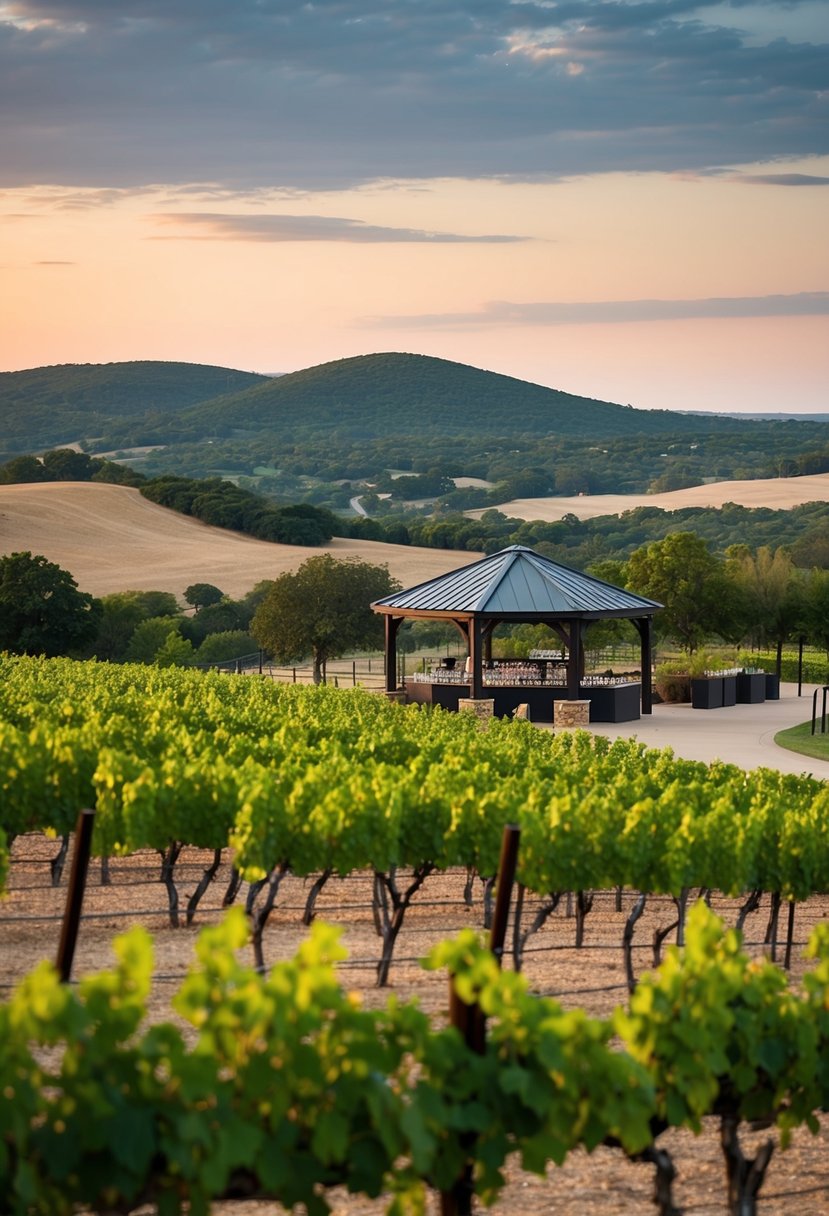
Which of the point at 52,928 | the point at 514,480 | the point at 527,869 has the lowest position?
the point at 52,928

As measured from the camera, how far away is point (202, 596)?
3265 inches

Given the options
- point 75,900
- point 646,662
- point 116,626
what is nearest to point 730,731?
point 646,662

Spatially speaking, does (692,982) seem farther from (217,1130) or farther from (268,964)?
(268,964)

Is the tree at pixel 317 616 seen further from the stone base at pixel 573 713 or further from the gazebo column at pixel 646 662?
the stone base at pixel 573 713

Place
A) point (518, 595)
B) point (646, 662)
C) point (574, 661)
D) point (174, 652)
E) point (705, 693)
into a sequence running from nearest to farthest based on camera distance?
1. point (574, 661)
2. point (518, 595)
3. point (646, 662)
4. point (705, 693)
5. point (174, 652)

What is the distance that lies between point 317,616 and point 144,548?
56.0 m

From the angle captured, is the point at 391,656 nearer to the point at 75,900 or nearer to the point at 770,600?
the point at 770,600

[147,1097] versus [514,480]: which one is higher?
[514,480]

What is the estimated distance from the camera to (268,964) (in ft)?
48.0

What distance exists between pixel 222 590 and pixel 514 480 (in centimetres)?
8503

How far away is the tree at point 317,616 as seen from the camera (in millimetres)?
51562

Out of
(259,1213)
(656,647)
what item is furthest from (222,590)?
(259,1213)

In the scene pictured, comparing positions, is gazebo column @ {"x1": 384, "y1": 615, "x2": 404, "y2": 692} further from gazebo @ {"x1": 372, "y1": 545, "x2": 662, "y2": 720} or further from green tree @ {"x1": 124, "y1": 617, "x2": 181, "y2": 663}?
green tree @ {"x1": 124, "y1": 617, "x2": 181, "y2": 663}

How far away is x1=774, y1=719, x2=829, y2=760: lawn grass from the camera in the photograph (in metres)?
32.5
